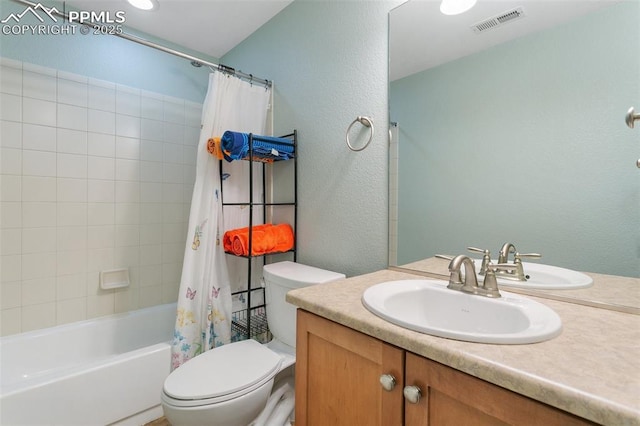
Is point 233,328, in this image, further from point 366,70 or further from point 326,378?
point 366,70

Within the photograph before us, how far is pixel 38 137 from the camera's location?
1746 millimetres

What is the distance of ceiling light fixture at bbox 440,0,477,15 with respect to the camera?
3.64 feet

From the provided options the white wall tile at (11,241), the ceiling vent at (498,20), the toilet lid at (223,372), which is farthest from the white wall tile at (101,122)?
the ceiling vent at (498,20)

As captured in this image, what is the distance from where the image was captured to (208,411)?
1084 mm

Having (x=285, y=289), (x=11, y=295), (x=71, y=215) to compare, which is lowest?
(x=11, y=295)

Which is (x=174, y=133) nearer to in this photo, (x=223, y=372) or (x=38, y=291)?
(x=38, y=291)

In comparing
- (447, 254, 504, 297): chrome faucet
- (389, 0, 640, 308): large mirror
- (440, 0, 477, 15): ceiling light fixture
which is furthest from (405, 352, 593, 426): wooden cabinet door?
(440, 0, 477, 15): ceiling light fixture

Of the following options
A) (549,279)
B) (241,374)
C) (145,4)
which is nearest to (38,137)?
(145,4)

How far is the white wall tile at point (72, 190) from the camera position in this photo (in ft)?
5.97

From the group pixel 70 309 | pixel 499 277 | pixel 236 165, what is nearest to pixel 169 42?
pixel 236 165

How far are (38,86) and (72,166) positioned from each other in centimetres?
49

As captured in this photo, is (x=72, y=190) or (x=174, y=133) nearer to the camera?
(x=72, y=190)

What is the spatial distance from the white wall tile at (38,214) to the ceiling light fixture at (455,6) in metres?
2.39

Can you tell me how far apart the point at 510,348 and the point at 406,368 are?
8.5 inches
